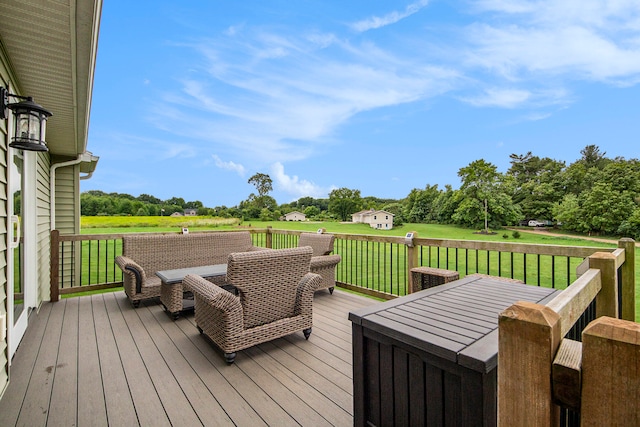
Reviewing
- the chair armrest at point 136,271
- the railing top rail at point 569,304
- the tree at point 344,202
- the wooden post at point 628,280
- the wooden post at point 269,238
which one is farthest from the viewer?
the tree at point 344,202

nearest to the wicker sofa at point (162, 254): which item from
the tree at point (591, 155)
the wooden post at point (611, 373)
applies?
the wooden post at point (611, 373)

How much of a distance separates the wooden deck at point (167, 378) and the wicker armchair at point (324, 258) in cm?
105

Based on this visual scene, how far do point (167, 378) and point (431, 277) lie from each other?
2531 millimetres

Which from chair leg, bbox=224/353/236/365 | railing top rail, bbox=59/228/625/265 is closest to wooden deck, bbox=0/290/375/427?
chair leg, bbox=224/353/236/365

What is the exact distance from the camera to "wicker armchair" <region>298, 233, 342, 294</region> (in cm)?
448

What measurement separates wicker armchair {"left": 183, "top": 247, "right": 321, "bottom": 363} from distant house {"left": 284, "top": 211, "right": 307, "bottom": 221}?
38.8ft

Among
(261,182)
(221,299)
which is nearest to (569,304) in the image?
(221,299)

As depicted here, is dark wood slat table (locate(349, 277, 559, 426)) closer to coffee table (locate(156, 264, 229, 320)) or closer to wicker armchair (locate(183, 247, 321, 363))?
wicker armchair (locate(183, 247, 321, 363))

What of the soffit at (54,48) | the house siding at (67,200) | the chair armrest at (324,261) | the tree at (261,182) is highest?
the tree at (261,182)

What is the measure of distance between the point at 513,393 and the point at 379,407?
37.8 inches

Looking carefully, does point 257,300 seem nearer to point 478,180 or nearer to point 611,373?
point 611,373

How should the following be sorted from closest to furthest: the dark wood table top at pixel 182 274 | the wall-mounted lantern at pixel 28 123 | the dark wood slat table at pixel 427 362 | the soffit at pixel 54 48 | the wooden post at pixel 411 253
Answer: the dark wood slat table at pixel 427 362 → the soffit at pixel 54 48 → the wall-mounted lantern at pixel 28 123 → the dark wood table top at pixel 182 274 → the wooden post at pixel 411 253

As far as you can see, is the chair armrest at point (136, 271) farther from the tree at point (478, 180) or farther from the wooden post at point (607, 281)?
the tree at point (478, 180)

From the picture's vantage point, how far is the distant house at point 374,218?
23.2m
